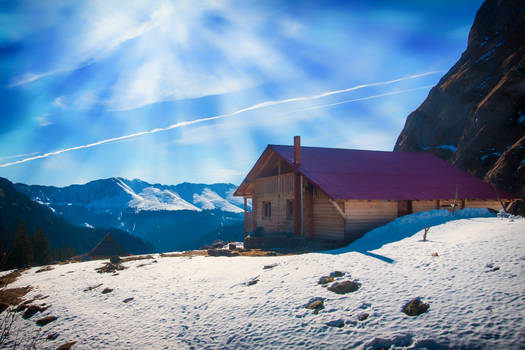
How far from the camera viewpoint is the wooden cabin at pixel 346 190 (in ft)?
65.0

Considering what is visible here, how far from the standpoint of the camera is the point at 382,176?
2359cm

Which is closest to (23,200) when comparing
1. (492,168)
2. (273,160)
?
(273,160)

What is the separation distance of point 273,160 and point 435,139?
4510 cm

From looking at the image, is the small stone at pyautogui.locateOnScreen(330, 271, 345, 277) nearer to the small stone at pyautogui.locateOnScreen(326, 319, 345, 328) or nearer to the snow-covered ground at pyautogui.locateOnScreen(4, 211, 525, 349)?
the snow-covered ground at pyautogui.locateOnScreen(4, 211, 525, 349)

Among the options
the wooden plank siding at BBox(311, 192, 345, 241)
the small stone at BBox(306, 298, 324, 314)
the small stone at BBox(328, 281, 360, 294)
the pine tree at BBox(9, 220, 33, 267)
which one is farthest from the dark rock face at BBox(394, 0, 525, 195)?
the pine tree at BBox(9, 220, 33, 267)

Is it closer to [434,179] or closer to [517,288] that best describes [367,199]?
[434,179]

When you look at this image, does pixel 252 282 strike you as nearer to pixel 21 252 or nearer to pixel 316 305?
pixel 316 305

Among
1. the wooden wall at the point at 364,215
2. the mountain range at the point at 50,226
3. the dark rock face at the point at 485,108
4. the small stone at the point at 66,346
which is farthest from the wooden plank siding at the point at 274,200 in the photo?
the mountain range at the point at 50,226

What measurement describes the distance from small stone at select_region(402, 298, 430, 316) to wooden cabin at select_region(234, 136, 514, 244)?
34.4ft

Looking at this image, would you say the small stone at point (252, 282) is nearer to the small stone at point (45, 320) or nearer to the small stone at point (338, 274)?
the small stone at point (338, 274)

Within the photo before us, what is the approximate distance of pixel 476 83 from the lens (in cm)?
5703

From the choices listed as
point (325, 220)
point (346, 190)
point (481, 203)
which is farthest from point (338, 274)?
point (481, 203)

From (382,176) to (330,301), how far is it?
52.9 feet

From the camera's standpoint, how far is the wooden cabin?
19797mm
